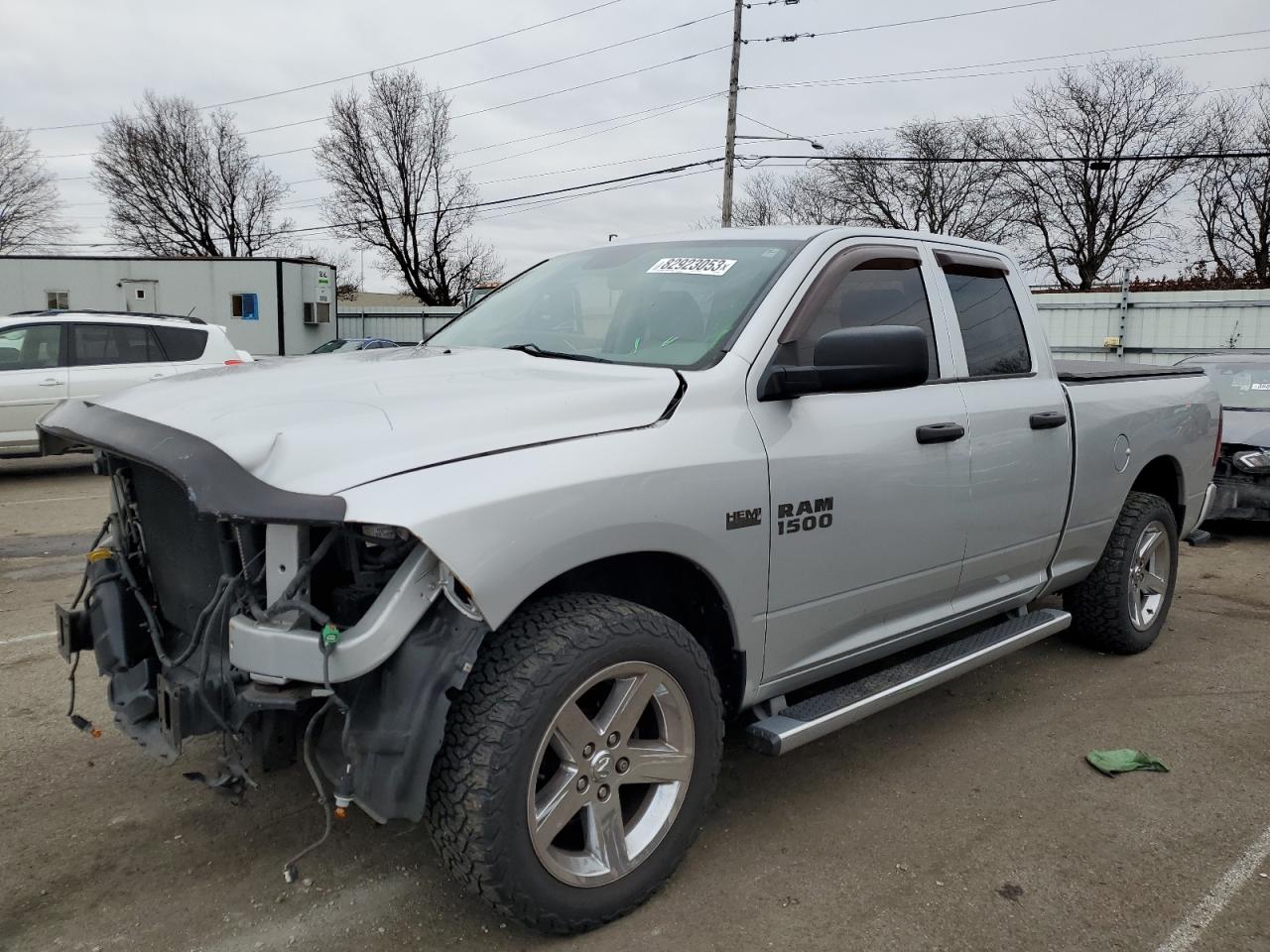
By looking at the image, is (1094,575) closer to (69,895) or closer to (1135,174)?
(69,895)

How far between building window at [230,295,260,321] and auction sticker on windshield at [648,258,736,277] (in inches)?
1090

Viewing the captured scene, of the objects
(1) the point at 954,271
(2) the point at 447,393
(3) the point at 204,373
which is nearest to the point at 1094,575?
(1) the point at 954,271

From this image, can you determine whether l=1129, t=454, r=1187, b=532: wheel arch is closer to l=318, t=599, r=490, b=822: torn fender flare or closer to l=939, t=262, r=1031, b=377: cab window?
l=939, t=262, r=1031, b=377: cab window

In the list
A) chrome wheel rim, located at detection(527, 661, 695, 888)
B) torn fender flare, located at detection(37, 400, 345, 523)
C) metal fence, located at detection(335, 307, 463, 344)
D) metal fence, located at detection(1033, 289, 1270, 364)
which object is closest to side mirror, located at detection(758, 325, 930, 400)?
chrome wheel rim, located at detection(527, 661, 695, 888)

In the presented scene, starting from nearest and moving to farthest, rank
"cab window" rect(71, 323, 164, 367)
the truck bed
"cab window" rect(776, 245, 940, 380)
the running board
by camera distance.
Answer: the running board, "cab window" rect(776, 245, 940, 380), the truck bed, "cab window" rect(71, 323, 164, 367)

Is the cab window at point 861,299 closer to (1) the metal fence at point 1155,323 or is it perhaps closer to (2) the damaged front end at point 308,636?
(2) the damaged front end at point 308,636

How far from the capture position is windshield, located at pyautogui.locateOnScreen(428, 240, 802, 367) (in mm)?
3135

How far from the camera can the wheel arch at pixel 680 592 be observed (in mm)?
2693

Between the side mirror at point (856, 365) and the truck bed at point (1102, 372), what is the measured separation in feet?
5.87

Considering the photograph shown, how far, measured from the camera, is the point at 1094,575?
15.7ft

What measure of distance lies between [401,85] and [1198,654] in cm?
4848

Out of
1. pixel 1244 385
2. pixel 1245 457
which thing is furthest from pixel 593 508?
pixel 1244 385

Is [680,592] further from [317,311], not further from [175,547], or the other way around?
[317,311]

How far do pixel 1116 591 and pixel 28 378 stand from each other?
10725 mm
